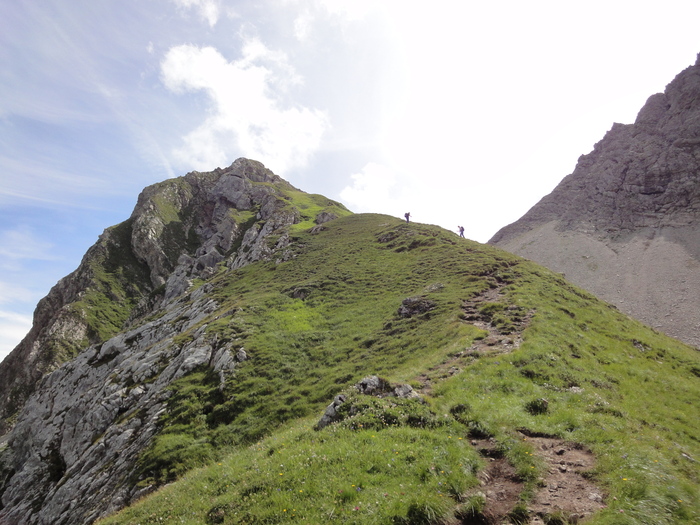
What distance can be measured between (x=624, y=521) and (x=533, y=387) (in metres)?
8.97

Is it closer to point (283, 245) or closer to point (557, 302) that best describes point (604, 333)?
point (557, 302)

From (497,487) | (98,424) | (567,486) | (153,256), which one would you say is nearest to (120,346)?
(98,424)

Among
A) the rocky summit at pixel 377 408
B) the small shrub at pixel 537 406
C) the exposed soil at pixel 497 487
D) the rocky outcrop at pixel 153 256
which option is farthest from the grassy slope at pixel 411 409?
the rocky outcrop at pixel 153 256

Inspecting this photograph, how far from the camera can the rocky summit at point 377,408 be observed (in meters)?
9.73

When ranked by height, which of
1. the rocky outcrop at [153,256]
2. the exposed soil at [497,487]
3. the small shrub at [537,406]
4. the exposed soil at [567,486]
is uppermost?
the rocky outcrop at [153,256]

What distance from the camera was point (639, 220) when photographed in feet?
397

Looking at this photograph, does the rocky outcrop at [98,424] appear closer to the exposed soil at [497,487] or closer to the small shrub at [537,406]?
the exposed soil at [497,487]

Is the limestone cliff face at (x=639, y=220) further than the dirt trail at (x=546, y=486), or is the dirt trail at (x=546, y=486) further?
the limestone cliff face at (x=639, y=220)

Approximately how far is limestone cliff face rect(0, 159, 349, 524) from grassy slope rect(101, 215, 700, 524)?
470 centimetres

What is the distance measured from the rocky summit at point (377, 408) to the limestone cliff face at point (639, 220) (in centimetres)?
6527

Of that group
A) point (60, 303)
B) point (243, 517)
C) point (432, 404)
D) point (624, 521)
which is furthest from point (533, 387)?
point (60, 303)

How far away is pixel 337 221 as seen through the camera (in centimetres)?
8481

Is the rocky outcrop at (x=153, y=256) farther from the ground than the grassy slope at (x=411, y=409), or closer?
farther from the ground

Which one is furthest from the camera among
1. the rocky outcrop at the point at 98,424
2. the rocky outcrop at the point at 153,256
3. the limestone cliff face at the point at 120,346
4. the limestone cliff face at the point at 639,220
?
the rocky outcrop at the point at 153,256
